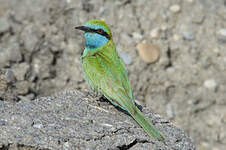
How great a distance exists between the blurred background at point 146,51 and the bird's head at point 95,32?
1378 millimetres

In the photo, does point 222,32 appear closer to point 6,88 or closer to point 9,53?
point 9,53

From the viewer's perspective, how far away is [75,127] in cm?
327

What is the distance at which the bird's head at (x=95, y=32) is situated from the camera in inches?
169

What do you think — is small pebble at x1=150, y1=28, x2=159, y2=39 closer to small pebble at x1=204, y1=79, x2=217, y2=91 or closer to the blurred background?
the blurred background

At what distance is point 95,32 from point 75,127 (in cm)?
134

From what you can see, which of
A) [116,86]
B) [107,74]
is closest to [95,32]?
[107,74]

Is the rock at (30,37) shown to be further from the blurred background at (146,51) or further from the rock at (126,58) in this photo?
the rock at (126,58)

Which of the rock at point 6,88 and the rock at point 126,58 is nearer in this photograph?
the rock at point 6,88

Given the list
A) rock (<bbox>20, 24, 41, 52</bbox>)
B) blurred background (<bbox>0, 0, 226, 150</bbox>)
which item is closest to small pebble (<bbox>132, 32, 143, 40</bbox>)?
blurred background (<bbox>0, 0, 226, 150</bbox>)

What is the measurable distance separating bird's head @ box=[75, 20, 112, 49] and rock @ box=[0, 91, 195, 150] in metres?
0.71

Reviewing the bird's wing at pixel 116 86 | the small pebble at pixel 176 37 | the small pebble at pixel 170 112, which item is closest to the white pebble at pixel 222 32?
the small pebble at pixel 176 37

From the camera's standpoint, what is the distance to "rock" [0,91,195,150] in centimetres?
304

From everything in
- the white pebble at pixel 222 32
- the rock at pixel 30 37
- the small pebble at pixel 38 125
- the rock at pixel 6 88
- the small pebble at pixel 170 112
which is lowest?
the small pebble at pixel 170 112

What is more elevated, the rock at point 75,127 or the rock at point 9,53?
→ the rock at point 9,53
